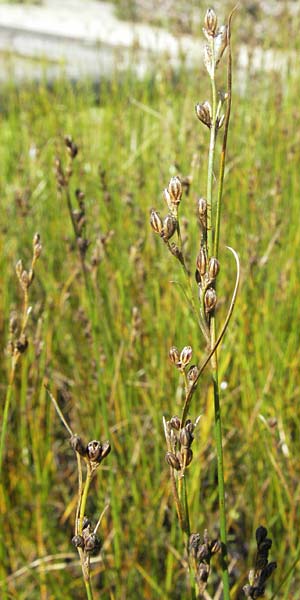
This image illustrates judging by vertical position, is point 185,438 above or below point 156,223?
below

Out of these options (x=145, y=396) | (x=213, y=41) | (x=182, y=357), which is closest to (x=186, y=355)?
(x=182, y=357)

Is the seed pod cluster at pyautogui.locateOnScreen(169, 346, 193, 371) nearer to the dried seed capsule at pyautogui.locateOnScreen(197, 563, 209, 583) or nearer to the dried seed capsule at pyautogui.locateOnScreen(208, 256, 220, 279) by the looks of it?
the dried seed capsule at pyautogui.locateOnScreen(208, 256, 220, 279)

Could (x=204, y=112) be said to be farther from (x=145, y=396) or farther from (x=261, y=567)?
(x=145, y=396)

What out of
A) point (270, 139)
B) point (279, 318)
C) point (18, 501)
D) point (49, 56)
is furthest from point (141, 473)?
point (49, 56)

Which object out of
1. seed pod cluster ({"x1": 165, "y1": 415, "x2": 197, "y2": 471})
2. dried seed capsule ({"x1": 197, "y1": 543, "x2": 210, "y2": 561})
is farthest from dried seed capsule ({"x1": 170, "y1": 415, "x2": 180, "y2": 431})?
dried seed capsule ({"x1": 197, "y1": 543, "x2": 210, "y2": 561})

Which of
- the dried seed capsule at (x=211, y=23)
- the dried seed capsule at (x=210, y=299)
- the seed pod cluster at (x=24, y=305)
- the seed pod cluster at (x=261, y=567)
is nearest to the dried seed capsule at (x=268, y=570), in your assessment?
the seed pod cluster at (x=261, y=567)

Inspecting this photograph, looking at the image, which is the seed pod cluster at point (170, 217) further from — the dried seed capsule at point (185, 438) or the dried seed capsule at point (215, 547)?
the dried seed capsule at point (215, 547)

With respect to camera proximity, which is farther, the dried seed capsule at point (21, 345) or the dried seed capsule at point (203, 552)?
the dried seed capsule at point (21, 345)
